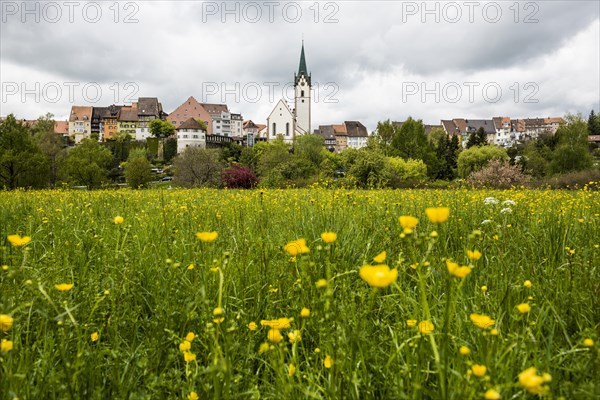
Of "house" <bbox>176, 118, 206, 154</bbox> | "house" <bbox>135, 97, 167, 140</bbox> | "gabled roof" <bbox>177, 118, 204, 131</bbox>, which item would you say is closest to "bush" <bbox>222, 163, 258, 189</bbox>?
"house" <bbox>176, 118, 206, 154</bbox>

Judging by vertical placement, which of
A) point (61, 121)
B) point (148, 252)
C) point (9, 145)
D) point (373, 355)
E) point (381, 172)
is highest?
point (61, 121)

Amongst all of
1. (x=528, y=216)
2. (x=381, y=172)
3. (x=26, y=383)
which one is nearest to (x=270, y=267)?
(x=26, y=383)

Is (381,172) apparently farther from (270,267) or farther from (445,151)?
(445,151)

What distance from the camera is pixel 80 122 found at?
10288cm

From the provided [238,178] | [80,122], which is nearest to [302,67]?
[80,122]

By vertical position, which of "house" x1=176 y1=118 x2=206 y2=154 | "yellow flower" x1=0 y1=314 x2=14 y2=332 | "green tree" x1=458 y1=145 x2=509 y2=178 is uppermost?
"house" x1=176 y1=118 x2=206 y2=154

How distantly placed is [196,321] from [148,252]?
1060 mm

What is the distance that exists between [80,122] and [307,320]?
11960 cm

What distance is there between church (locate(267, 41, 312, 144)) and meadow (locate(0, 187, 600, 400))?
7769 cm

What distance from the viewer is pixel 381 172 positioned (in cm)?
2277

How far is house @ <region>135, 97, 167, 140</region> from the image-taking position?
9512 cm

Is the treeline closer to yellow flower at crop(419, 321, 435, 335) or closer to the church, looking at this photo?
yellow flower at crop(419, 321, 435, 335)

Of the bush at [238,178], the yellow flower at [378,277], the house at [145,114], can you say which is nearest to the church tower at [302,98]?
the house at [145,114]

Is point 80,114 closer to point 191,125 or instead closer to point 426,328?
point 191,125
